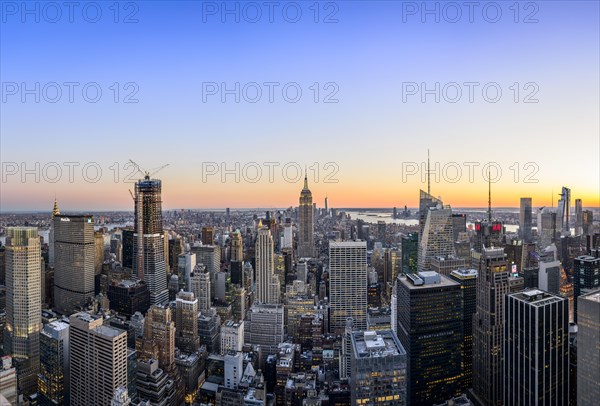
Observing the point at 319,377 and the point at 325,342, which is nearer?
the point at 319,377

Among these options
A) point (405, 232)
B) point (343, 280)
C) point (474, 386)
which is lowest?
point (474, 386)

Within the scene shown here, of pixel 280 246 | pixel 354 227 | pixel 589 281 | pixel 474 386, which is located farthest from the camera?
pixel 354 227

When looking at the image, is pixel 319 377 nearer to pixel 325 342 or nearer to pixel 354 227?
pixel 325 342

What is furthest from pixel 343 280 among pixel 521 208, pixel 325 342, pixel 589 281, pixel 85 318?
pixel 521 208

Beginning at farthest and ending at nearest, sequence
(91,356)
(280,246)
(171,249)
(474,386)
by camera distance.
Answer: (280,246) → (171,249) → (474,386) → (91,356)

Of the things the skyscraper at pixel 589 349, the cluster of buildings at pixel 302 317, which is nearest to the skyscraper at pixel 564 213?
the cluster of buildings at pixel 302 317

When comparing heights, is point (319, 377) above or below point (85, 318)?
below

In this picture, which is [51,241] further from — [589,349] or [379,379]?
[589,349]
